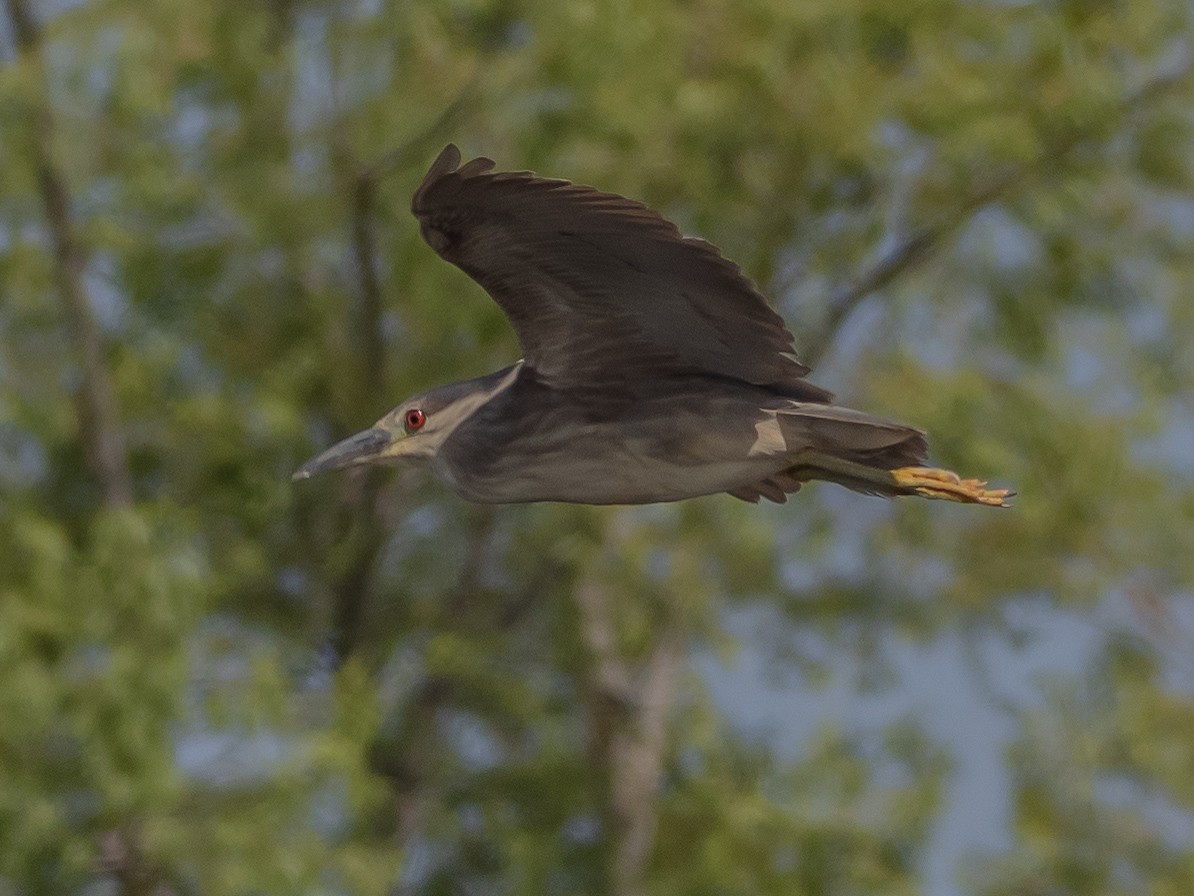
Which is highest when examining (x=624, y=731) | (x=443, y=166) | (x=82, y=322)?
(x=82, y=322)

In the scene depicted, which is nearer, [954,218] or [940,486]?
[940,486]

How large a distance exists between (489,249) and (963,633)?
1127 centimetres

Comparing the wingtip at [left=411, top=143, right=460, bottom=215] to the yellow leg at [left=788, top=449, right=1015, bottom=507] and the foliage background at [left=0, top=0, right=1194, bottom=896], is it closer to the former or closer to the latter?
the yellow leg at [left=788, top=449, right=1015, bottom=507]

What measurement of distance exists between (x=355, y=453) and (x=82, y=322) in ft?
26.3

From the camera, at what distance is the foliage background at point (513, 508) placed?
11.3 metres

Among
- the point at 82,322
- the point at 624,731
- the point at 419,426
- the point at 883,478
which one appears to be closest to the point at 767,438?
the point at 883,478

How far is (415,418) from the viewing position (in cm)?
434

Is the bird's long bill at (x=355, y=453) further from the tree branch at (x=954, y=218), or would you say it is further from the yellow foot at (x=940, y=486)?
the tree branch at (x=954, y=218)

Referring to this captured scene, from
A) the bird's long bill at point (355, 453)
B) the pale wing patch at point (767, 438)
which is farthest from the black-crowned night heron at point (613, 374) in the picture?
the bird's long bill at point (355, 453)

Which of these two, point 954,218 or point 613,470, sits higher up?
point 954,218

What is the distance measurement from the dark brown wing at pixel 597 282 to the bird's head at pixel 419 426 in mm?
244

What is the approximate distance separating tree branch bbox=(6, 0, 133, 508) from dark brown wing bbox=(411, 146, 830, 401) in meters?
8.33

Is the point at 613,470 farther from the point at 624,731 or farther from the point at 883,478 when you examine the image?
the point at 624,731

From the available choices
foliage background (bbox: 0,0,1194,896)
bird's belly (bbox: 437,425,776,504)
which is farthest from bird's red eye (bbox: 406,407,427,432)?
foliage background (bbox: 0,0,1194,896)
